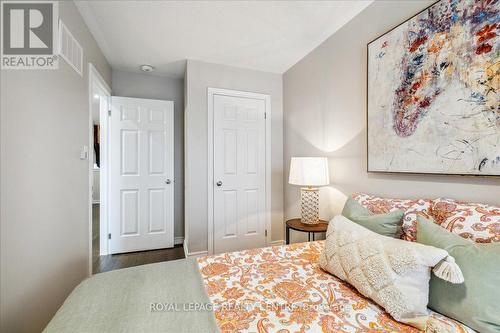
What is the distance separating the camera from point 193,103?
2.72 meters

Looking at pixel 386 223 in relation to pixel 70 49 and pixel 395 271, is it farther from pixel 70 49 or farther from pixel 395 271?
pixel 70 49

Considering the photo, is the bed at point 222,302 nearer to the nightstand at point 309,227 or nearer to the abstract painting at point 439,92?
the nightstand at point 309,227

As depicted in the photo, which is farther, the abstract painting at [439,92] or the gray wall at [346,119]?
the gray wall at [346,119]

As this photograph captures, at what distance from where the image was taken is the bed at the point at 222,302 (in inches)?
32.1

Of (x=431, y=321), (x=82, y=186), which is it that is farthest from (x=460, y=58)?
(x=82, y=186)

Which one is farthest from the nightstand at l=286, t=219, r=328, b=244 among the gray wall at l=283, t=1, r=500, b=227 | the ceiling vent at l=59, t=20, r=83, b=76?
the ceiling vent at l=59, t=20, r=83, b=76

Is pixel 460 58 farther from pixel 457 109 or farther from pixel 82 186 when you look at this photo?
pixel 82 186

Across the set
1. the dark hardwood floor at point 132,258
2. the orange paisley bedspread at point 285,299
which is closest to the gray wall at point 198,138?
the dark hardwood floor at point 132,258

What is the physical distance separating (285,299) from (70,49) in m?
2.24

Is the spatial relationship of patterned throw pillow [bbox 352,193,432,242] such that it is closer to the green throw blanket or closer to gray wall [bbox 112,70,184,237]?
the green throw blanket

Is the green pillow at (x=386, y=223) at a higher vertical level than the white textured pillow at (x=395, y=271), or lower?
higher

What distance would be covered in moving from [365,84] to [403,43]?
0.37 m

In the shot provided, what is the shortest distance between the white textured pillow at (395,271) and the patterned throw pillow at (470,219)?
10.9 inches

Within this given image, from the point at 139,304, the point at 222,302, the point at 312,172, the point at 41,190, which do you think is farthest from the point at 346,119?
the point at 41,190
